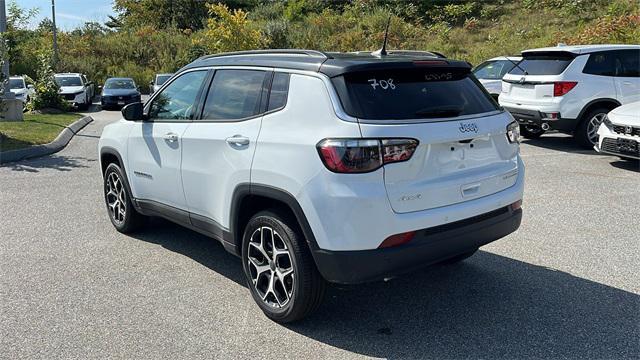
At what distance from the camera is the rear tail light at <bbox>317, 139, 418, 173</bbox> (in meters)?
3.20

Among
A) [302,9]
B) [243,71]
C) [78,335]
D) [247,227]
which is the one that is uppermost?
[302,9]

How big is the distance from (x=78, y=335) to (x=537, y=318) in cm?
304

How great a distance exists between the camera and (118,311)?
3951 millimetres

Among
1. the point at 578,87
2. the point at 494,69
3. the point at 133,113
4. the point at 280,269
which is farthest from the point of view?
the point at 494,69

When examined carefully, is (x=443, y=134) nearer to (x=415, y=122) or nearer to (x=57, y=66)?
(x=415, y=122)

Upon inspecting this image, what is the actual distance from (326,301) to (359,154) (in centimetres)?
138

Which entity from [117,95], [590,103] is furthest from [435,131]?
[117,95]

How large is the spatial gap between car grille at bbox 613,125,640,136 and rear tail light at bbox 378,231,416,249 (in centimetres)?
635

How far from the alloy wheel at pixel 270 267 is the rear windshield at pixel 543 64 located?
321 inches

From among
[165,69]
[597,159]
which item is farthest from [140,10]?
[597,159]

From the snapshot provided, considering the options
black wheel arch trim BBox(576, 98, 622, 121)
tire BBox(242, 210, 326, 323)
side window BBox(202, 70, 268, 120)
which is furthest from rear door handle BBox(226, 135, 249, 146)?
black wheel arch trim BBox(576, 98, 622, 121)

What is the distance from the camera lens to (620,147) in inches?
326

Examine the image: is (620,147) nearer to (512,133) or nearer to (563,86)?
(563,86)

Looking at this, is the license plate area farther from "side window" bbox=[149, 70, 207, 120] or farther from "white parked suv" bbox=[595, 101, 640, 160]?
"side window" bbox=[149, 70, 207, 120]
